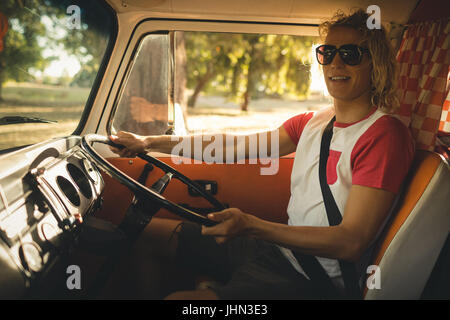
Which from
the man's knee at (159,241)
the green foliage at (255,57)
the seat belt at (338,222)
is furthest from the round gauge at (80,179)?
the green foliage at (255,57)

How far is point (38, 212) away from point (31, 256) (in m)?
0.18

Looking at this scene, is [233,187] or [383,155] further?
[233,187]

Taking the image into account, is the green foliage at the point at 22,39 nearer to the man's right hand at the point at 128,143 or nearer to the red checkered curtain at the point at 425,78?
the man's right hand at the point at 128,143

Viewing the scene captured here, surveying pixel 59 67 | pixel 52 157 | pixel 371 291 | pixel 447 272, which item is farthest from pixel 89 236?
pixel 59 67

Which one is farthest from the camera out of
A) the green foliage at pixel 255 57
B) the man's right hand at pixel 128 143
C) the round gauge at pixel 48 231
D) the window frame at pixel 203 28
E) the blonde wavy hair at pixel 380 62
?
the green foliage at pixel 255 57

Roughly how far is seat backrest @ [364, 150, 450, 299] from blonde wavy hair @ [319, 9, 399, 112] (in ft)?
1.04

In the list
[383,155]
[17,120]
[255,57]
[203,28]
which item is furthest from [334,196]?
[255,57]

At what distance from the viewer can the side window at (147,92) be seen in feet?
7.63

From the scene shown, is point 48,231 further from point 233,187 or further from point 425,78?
point 425,78

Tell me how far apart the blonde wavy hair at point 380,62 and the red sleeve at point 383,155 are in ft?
0.40

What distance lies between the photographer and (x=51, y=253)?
122 centimetres

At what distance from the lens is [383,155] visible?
128 centimetres

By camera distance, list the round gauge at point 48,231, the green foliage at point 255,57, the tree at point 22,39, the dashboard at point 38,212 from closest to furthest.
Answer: the dashboard at point 38,212 < the round gauge at point 48,231 < the tree at point 22,39 < the green foliage at point 255,57

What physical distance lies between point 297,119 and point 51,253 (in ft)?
4.21
